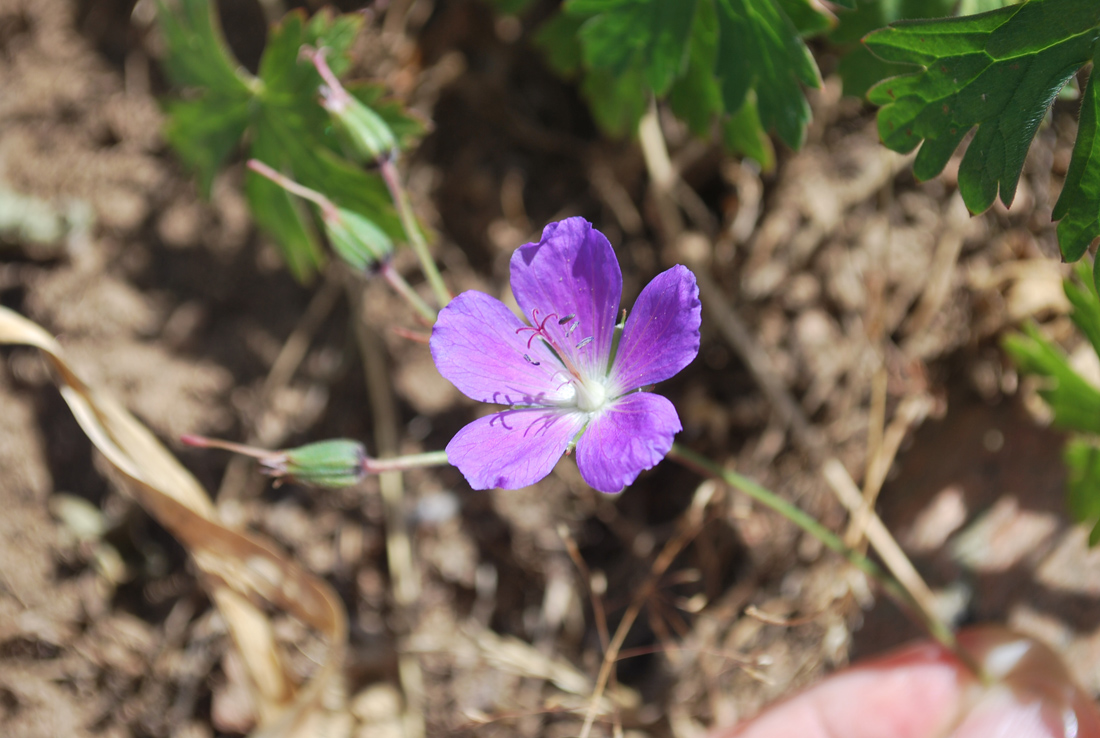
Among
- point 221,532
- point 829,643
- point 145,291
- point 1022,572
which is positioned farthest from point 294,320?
point 1022,572

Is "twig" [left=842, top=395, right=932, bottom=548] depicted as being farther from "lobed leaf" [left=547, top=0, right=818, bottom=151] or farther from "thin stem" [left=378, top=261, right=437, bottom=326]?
"thin stem" [left=378, top=261, right=437, bottom=326]

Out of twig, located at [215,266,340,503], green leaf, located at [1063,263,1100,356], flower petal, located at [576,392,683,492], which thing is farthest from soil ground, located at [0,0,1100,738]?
flower petal, located at [576,392,683,492]

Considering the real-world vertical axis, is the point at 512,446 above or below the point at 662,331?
below

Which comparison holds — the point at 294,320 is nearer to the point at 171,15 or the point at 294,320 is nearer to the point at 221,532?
the point at 221,532

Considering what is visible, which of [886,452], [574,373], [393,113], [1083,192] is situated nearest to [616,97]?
[393,113]

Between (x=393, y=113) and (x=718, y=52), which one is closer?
(x=718, y=52)

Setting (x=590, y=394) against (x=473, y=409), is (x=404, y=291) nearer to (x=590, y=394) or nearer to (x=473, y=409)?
(x=590, y=394)
